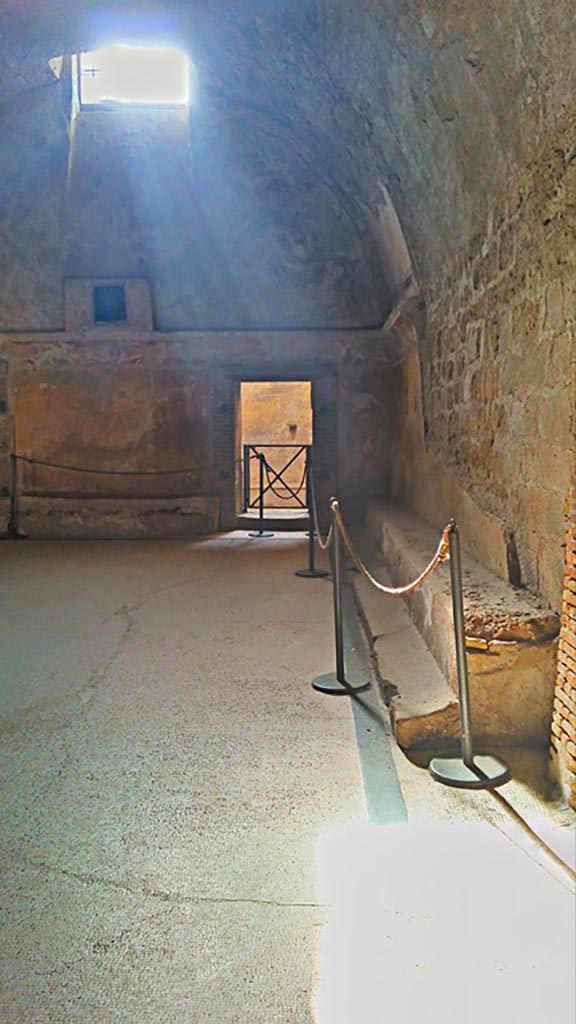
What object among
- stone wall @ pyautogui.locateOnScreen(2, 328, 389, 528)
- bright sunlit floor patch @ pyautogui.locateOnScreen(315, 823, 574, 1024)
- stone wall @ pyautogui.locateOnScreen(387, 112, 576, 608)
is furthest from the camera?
stone wall @ pyautogui.locateOnScreen(2, 328, 389, 528)

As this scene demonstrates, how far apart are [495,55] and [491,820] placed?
311 cm

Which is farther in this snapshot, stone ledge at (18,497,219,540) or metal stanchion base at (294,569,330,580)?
stone ledge at (18,497,219,540)

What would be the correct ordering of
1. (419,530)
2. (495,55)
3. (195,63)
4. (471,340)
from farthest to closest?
(195,63), (419,530), (471,340), (495,55)

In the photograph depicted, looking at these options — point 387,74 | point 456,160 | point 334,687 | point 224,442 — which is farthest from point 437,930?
point 224,442

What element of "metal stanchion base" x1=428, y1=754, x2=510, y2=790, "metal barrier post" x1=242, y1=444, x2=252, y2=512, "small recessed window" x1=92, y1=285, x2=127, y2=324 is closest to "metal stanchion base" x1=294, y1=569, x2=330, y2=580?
"metal stanchion base" x1=428, y1=754, x2=510, y2=790

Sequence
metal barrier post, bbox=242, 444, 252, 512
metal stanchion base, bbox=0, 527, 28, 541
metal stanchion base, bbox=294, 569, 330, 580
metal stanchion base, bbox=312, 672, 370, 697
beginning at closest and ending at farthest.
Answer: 1. metal stanchion base, bbox=312, 672, 370, 697
2. metal stanchion base, bbox=294, 569, 330, 580
3. metal stanchion base, bbox=0, 527, 28, 541
4. metal barrier post, bbox=242, 444, 252, 512

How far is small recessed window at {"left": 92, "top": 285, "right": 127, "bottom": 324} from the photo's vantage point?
29.2ft

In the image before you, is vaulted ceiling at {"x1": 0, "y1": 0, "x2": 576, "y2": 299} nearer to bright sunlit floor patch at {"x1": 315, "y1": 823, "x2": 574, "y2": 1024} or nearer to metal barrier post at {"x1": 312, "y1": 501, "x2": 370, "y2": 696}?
metal barrier post at {"x1": 312, "y1": 501, "x2": 370, "y2": 696}

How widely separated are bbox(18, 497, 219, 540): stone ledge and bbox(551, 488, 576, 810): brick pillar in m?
A: 6.61

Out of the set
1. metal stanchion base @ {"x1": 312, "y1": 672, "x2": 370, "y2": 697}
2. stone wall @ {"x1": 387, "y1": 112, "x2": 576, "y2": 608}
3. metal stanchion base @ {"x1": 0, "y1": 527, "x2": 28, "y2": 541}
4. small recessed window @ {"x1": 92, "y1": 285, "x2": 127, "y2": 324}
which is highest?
small recessed window @ {"x1": 92, "y1": 285, "x2": 127, "y2": 324}

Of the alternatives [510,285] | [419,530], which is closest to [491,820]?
[510,285]

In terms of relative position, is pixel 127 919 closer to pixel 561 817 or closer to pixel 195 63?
pixel 561 817

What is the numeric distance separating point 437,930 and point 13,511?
8303mm

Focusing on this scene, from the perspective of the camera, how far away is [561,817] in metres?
2.38
